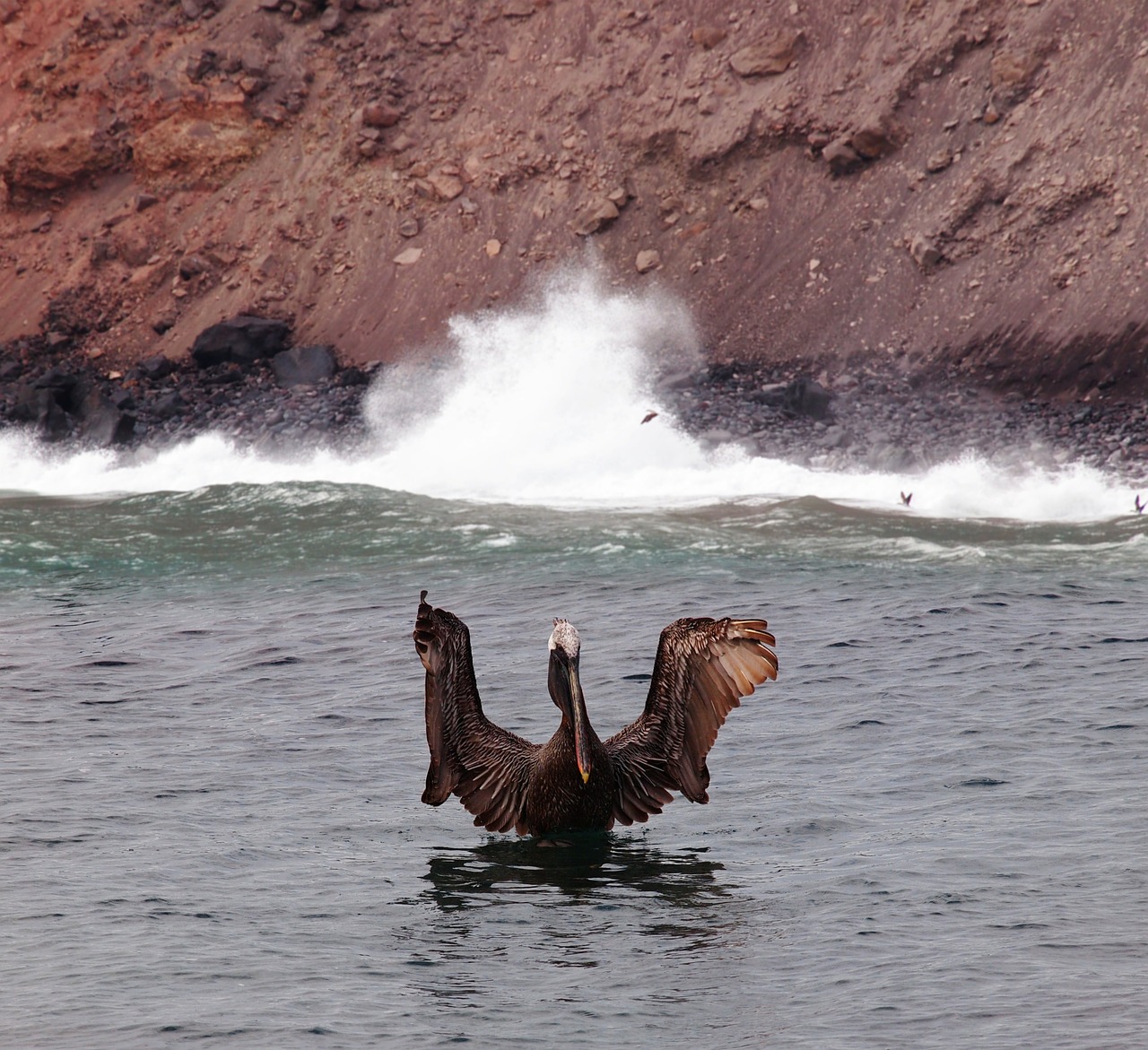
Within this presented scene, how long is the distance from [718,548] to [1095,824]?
12631mm

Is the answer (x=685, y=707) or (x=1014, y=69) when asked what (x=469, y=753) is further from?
(x=1014, y=69)

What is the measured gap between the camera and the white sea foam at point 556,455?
95.0 ft

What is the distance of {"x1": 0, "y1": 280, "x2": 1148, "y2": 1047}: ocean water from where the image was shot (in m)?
8.55

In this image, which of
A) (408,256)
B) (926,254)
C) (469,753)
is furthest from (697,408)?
(469,753)

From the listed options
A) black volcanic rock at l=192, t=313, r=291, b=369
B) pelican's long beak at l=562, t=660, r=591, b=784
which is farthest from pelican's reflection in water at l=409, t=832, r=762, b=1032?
black volcanic rock at l=192, t=313, r=291, b=369

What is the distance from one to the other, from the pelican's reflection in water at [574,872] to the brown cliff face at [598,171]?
2341cm

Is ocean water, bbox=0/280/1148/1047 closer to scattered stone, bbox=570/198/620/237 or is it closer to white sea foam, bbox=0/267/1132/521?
white sea foam, bbox=0/267/1132/521

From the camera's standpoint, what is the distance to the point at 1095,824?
10992 mm

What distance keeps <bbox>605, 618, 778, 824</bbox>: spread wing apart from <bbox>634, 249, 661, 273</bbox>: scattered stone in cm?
2796

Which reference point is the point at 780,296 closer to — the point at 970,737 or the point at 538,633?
the point at 538,633

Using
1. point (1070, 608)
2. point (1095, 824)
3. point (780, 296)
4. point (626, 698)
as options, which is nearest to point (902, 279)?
point (780, 296)

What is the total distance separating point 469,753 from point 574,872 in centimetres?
100

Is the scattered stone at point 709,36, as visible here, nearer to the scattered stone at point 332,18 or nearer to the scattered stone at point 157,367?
the scattered stone at point 332,18

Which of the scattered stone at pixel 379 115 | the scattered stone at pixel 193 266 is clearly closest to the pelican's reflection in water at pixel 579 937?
the scattered stone at pixel 193 266
